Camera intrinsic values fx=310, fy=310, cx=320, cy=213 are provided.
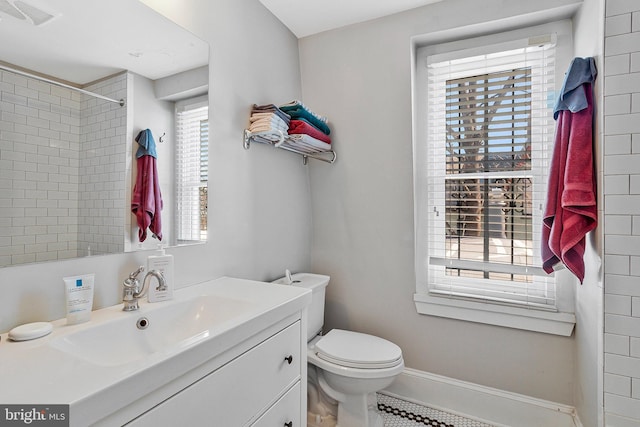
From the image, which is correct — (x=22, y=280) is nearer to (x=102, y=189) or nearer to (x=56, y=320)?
(x=56, y=320)

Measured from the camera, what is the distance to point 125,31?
43.2 inches

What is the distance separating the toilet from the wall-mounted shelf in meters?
0.74

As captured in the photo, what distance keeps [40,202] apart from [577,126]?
6.45 feet

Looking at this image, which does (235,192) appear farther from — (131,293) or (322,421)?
(322,421)

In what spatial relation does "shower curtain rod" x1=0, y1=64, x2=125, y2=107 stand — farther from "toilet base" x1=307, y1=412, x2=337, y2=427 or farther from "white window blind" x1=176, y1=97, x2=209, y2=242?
"toilet base" x1=307, y1=412, x2=337, y2=427

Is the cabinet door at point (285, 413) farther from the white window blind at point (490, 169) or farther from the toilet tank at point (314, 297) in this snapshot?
the white window blind at point (490, 169)

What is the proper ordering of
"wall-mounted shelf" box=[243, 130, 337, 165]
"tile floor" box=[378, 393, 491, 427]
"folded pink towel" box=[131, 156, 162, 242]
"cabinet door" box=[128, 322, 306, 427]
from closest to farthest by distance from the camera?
"cabinet door" box=[128, 322, 306, 427], "folded pink towel" box=[131, 156, 162, 242], "wall-mounted shelf" box=[243, 130, 337, 165], "tile floor" box=[378, 393, 491, 427]

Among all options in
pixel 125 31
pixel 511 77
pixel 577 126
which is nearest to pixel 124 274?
pixel 125 31

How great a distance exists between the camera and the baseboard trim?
164 cm

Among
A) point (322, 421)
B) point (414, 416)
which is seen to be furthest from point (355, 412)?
point (414, 416)

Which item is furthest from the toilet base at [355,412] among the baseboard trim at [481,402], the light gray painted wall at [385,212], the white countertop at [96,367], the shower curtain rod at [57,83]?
the shower curtain rod at [57,83]

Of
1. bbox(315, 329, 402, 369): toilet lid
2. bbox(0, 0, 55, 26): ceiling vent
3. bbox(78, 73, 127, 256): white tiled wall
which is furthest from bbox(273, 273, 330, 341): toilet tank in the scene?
bbox(0, 0, 55, 26): ceiling vent

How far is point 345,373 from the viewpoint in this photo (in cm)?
151

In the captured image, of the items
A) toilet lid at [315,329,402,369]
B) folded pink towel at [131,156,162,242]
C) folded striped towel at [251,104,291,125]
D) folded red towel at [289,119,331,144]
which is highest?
folded striped towel at [251,104,291,125]
